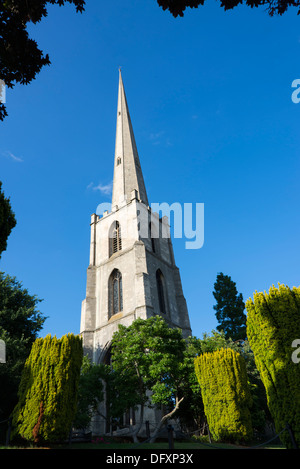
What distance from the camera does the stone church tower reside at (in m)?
28.6

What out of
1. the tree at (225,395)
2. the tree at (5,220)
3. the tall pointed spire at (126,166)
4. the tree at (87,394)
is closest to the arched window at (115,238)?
the tall pointed spire at (126,166)

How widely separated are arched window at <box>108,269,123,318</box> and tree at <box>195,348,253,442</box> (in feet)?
47.5

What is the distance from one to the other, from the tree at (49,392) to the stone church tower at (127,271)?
12040 mm

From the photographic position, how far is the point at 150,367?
17.9 metres

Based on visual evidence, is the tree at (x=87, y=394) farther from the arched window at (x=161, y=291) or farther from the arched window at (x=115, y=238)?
the arched window at (x=115, y=238)

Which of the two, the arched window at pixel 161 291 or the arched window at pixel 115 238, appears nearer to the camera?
the arched window at pixel 161 291

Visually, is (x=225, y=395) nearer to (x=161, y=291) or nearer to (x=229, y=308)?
(x=161, y=291)

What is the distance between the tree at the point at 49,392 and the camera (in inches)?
479

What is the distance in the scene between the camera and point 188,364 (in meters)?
18.8

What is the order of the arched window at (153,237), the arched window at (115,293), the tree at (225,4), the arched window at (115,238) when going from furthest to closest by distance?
the arched window at (153,237) → the arched window at (115,238) → the arched window at (115,293) → the tree at (225,4)

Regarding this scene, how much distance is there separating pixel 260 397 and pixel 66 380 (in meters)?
15.8

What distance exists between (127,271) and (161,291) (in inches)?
157

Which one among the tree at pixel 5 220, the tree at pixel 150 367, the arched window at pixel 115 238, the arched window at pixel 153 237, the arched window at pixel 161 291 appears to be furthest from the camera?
the arched window at pixel 153 237

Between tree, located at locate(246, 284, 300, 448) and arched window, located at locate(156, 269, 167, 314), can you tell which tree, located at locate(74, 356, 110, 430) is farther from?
arched window, located at locate(156, 269, 167, 314)
